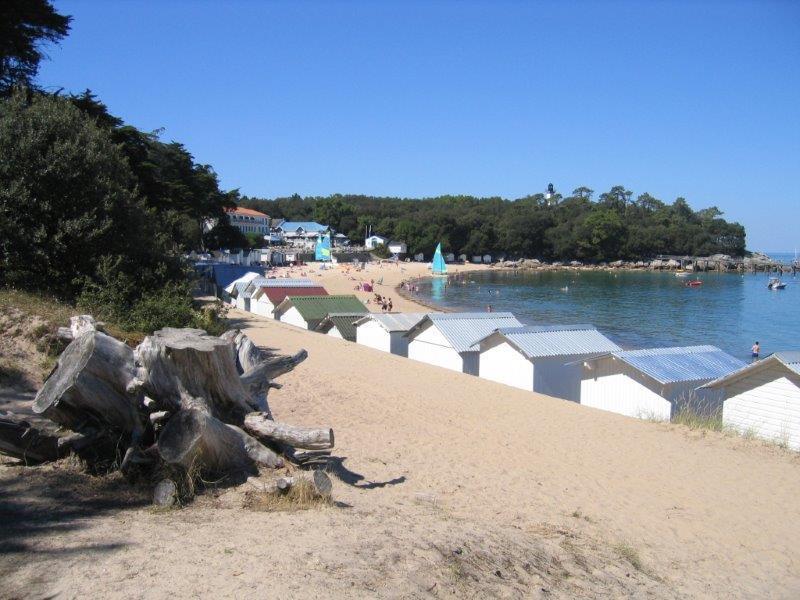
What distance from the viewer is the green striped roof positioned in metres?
28.7

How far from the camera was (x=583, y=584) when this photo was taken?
552cm

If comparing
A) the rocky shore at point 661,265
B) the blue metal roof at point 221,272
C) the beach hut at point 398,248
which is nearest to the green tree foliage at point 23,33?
the blue metal roof at point 221,272

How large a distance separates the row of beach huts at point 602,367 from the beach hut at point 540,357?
0.10 ft

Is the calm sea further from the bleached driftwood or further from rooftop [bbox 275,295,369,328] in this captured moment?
the bleached driftwood

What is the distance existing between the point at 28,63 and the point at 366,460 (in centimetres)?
2335

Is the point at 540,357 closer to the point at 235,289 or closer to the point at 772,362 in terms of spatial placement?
the point at 772,362

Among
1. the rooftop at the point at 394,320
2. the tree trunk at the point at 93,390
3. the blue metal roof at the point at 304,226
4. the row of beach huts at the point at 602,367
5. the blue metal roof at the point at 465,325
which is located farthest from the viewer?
the blue metal roof at the point at 304,226

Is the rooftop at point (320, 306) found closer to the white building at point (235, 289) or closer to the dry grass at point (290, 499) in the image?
the white building at point (235, 289)

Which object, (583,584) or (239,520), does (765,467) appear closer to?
(583,584)

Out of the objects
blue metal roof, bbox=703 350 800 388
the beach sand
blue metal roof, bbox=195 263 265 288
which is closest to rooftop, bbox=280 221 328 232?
blue metal roof, bbox=195 263 265 288

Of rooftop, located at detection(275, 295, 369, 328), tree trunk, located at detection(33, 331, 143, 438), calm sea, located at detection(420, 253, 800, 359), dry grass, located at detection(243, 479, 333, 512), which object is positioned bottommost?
calm sea, located at detection(420, 253, 800, 359)

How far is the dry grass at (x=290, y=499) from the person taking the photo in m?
5.68

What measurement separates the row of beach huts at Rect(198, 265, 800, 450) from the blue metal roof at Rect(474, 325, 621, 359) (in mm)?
38

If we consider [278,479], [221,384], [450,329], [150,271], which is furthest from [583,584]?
[450,329]
